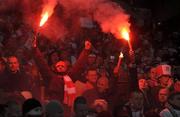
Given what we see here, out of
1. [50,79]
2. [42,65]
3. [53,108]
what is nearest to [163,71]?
[50,79]

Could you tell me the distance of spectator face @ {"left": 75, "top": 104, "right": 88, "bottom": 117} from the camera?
23.2 ft

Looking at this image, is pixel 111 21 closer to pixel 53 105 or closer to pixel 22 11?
pixel 22 11

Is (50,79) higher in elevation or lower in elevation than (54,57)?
lower

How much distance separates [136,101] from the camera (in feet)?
26.2

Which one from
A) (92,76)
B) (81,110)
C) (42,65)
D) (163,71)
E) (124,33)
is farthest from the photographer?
(124,33)

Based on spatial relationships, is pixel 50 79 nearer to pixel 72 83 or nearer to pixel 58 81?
pixel 58 81

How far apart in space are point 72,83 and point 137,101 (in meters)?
1.28

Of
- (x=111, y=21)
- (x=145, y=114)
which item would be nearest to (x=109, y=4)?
(x=111, y=21)

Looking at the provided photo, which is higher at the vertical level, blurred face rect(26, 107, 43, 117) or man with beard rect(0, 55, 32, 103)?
man with beard rect(0, 55, 32, 103)

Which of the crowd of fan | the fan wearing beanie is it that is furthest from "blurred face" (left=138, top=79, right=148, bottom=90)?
the fan wearing beanie

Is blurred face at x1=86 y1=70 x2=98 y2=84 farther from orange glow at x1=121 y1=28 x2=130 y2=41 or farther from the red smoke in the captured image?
the red smoke

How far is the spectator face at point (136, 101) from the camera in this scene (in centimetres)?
792

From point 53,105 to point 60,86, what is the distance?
1.44 meters

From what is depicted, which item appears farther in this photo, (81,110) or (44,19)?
(44,19)
